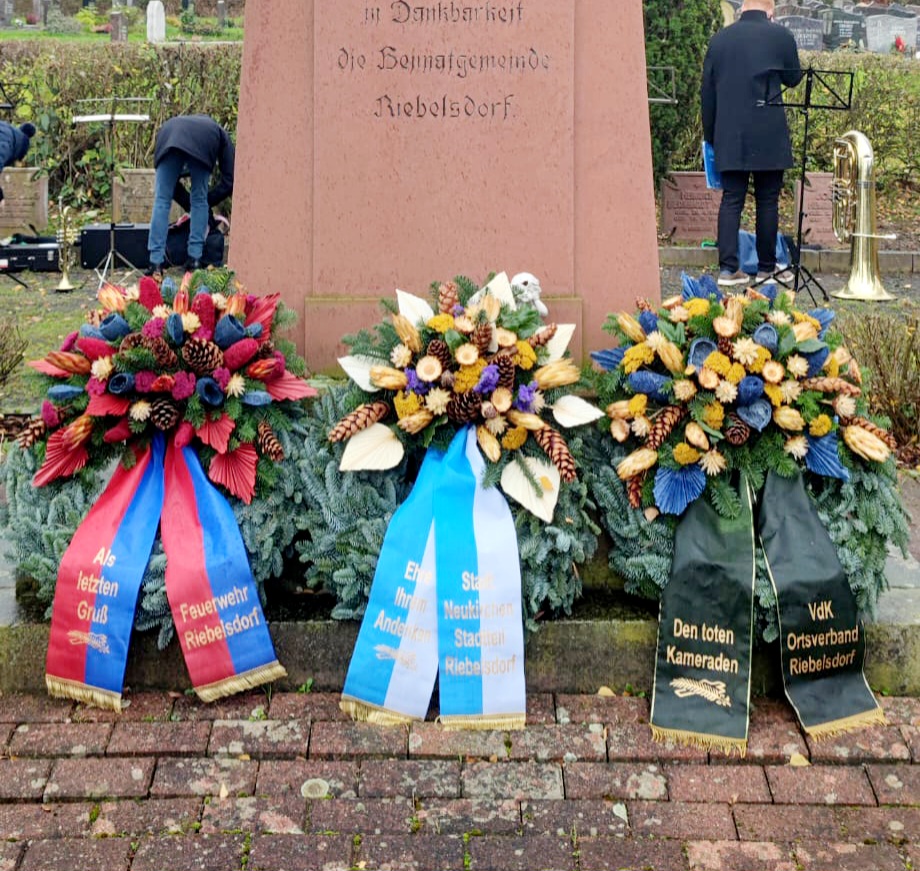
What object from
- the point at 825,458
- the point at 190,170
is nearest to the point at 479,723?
the point at 825,458

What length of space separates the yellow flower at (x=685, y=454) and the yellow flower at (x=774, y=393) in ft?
0.85

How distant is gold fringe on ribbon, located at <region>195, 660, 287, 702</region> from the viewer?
3404 mm

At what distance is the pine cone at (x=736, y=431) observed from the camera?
11.5 ft

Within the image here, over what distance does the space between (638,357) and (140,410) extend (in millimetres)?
1415

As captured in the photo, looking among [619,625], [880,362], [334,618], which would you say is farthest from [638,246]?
[880,362]

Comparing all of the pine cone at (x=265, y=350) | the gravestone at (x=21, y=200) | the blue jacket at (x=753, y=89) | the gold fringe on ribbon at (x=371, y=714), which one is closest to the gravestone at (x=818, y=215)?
the blue jacket at (x=753, y=89)

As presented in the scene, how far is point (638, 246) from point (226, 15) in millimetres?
32309

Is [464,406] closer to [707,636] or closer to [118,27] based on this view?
[707,636]

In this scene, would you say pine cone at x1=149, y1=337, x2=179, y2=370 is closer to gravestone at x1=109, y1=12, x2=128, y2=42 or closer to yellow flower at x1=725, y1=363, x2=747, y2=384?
yellow flower at x1=725, y1=363, x2=747, y2=384

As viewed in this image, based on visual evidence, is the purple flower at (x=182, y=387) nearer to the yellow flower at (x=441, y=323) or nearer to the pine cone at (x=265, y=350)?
the pine cone at (x=265, y=350)

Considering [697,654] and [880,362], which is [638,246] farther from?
[880,362]

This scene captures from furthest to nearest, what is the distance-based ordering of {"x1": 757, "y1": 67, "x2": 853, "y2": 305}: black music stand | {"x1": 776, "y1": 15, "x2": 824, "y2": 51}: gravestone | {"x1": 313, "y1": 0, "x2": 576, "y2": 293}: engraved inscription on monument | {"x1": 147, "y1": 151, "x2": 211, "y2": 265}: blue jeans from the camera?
{"x1": 776, "y1": 15, "x2": 824, "y2": 51}: gravestone < {"x1": 147, "y1": 151, "x2": 211, "y2": 265}: blue jeans < {"x1": 757, "y1": 67, "x2": 853, "y2": 305}: black music stand < {"x1": 313, "y1": 0, "x2": 576, "y2": 293}: engraved inscription on monument

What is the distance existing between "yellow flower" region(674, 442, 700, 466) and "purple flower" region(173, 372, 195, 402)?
1362mm

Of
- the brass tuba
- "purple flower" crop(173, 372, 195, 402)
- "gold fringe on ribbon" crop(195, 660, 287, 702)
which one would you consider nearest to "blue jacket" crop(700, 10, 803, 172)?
the brass tuba
